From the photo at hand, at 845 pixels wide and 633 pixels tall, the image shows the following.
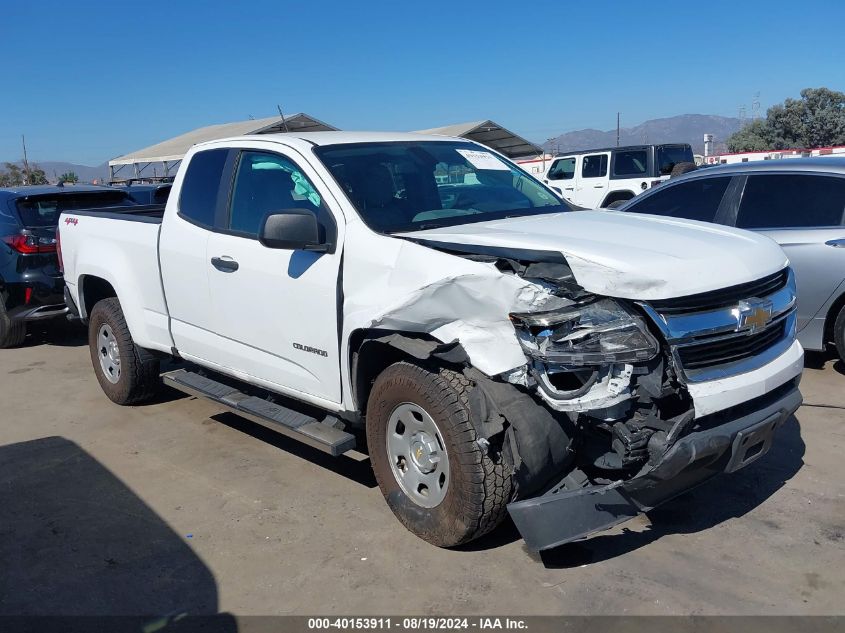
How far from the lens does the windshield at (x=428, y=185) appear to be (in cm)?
416

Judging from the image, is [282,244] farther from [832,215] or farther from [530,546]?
[832,215]

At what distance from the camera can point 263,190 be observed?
4.67 meters

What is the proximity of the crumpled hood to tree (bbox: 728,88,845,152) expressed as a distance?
1993 inches

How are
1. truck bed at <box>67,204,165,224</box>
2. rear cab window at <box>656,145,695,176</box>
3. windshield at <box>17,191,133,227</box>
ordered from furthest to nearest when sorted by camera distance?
rear cab window at <box>656,145,695,176</box> < windshield at <box>17,191,133,227</box> < truck bed at <box>67,204,165,224</box>

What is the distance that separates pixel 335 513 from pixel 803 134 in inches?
2136

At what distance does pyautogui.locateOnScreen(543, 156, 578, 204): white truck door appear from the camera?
18891 mm

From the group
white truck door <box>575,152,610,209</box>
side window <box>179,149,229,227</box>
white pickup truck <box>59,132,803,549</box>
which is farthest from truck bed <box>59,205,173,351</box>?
white truck door <box>575,152,610,209</box>

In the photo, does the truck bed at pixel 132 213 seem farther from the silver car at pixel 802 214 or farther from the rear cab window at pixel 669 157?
the rear cab window at pixel 669 157

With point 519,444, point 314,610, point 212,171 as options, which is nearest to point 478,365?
point 519,444

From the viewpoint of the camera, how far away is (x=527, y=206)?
4.62m

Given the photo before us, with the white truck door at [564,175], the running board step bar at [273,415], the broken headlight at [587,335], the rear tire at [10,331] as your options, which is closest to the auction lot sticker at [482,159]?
the running board step bar at [273,415]

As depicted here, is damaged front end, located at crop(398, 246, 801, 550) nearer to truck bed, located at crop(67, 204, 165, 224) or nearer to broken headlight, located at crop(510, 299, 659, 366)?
broken headlight, located at crop(510, 299, 659, 366)

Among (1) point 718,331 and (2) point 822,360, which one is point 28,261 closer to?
(1) point 718,331

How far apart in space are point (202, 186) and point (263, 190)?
0.67 metres
